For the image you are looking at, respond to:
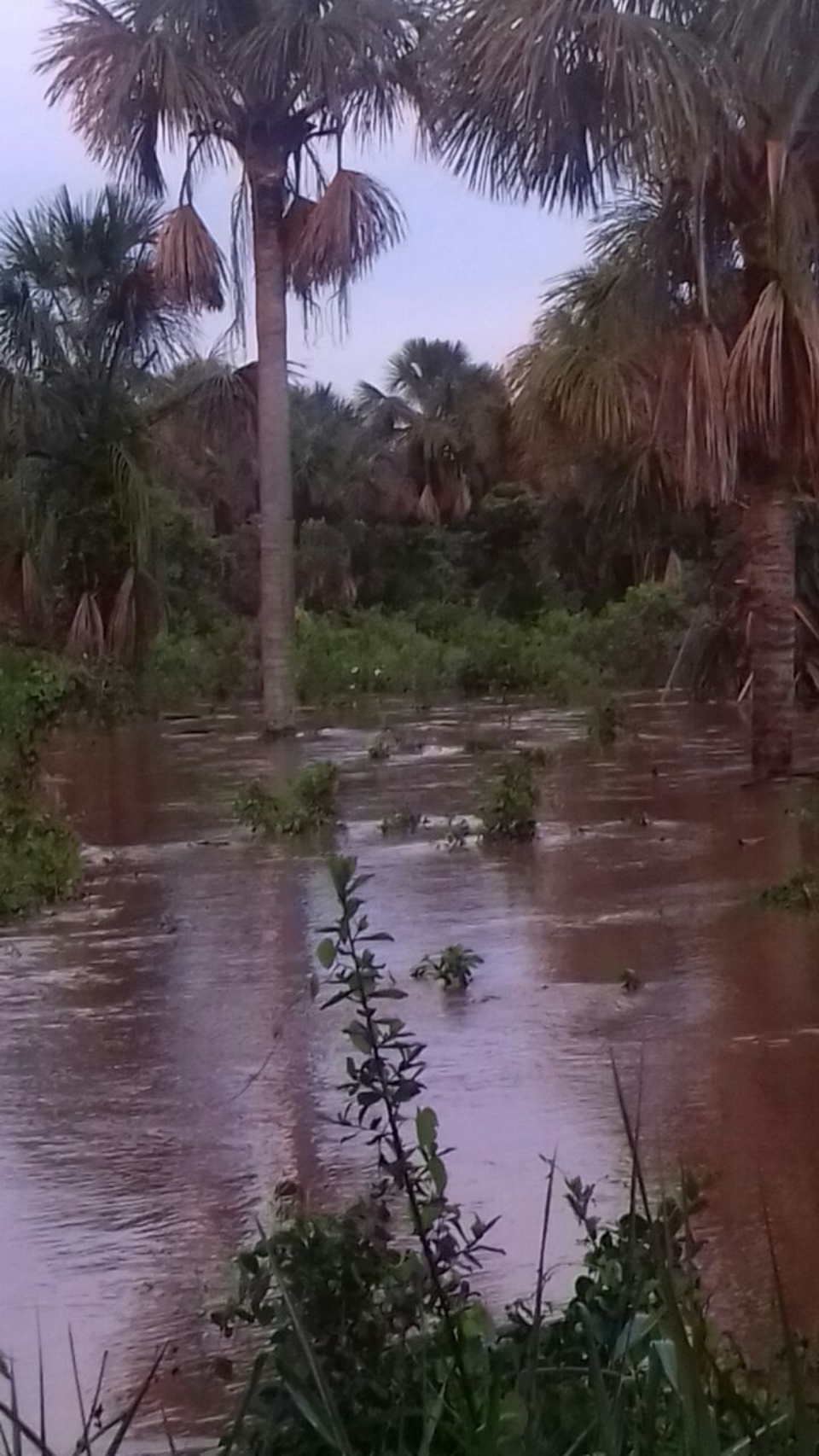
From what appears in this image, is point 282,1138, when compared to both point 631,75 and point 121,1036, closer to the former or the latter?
point 121,1036

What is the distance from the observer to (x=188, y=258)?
18.1 m

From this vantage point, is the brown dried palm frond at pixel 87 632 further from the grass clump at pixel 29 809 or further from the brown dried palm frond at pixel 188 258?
the grass clump at pixel 29 809

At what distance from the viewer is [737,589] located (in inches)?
754

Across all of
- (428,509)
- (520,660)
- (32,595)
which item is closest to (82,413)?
(32,595)

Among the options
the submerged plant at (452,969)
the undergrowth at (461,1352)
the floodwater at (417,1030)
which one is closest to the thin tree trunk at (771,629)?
the floodwater at (417,1030)

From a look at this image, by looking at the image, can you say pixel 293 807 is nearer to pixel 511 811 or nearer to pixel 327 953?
pixel 511 811

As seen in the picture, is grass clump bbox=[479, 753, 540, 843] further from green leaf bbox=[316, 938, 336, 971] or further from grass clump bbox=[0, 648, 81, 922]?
green leaf bbox=[316, 938, 336, 971]

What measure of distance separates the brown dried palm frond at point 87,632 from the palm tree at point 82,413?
0.01m

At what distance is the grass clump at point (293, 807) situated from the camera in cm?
1138

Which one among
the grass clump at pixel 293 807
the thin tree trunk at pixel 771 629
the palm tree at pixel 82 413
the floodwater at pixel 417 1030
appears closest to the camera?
the floodwater at pixel 417 1030

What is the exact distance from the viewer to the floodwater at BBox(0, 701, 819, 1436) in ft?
13.4

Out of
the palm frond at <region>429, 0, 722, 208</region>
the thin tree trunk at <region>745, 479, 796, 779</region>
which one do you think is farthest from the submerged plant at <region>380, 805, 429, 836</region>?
the palm frond at <region>429, 0, 722, 208</region>

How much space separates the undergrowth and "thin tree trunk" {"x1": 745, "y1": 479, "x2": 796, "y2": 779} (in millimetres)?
9982

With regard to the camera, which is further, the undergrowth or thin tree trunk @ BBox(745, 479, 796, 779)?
thin tree trunk @ BBox(745, 479, 796, 779)
